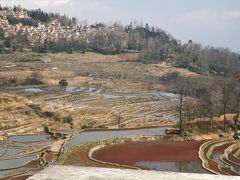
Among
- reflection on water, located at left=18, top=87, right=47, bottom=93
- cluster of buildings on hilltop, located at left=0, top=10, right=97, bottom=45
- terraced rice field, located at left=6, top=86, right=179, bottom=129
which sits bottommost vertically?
terraced rice field, located at left=6, top=86, right=179, bottom=129

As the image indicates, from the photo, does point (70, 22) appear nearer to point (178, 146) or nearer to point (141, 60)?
point (141, 60)

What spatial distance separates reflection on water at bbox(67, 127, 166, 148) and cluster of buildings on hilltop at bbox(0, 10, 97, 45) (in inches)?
3803

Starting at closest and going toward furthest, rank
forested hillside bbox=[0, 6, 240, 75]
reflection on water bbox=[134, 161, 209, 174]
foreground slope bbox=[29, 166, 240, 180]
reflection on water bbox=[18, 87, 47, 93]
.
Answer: foreground slope bbox=[29, 166, 240, 180] → reflection on water bbox=[134, 161, 209, 174] → reflection on water bbox=[18, 87, 47, 93] → forested hillside bbox=[0, 6, 240, 75]

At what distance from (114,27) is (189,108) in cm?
13763

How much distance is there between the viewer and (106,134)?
39.1 meters

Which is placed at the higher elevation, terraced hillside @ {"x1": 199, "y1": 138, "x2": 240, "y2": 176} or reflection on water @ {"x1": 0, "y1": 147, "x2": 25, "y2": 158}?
terraced hillside @ {"x1": 199, "y1": 138, "x2": 240, "y2": 176}

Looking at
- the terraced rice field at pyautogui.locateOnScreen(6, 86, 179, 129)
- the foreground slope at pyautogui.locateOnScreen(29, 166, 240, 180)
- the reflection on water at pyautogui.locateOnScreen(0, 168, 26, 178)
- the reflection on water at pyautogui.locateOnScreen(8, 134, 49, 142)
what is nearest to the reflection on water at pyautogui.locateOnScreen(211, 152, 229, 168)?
the reflection on water at pyautogui.locateOnScreen(0, 168, 26, 178)

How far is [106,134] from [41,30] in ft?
404

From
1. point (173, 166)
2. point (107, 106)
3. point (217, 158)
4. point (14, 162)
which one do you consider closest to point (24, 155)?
point (14, 162)

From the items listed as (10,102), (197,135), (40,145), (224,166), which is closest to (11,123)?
(10,102)

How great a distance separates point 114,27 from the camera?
186m

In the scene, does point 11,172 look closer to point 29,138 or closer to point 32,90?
point 29,138

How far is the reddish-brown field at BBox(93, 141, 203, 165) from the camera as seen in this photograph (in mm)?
29109

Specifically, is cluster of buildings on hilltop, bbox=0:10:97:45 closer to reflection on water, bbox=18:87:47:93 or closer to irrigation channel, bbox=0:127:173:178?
reflection on water, bbox=18:87:47:93
